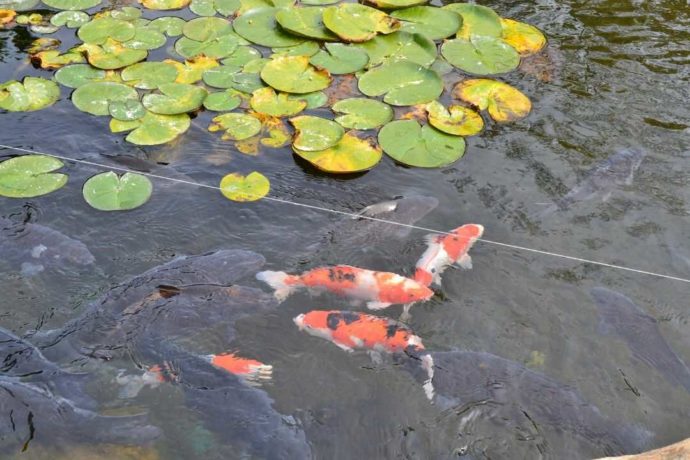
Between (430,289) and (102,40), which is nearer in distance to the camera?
(430,289)

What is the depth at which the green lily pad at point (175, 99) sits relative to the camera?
5775mm

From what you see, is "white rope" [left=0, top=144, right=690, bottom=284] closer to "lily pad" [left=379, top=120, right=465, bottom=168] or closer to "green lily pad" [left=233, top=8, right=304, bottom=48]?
"lily pad" [left=379, top=120, right=465, bottom=168]

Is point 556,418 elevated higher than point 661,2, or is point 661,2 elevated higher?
point 661,2

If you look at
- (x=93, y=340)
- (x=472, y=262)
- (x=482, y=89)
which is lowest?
(x=93, y=340)

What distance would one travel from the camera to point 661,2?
7.41 meters

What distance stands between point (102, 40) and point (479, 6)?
3.95 meters

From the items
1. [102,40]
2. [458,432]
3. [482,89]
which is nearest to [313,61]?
[482,89]

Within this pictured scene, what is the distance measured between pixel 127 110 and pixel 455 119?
9.53 ft

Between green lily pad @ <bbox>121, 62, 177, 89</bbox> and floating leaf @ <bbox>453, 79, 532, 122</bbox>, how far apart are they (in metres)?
2.71

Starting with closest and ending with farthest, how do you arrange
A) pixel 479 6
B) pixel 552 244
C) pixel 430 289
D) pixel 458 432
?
1. pixel 458 432
2. pixel 430 289
3. pixel 552 244
4. pixel 479 6

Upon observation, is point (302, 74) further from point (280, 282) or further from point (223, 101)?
point (280, 282)

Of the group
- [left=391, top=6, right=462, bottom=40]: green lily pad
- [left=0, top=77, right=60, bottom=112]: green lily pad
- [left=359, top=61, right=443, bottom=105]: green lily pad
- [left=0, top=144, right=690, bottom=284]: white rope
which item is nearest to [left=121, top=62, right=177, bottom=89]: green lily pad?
[left=0, top=77, right=60, bottom=112]: green lily pad

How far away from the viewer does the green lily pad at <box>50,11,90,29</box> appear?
6.90 m

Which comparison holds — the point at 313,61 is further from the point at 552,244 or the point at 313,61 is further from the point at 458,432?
the point at 458,432
